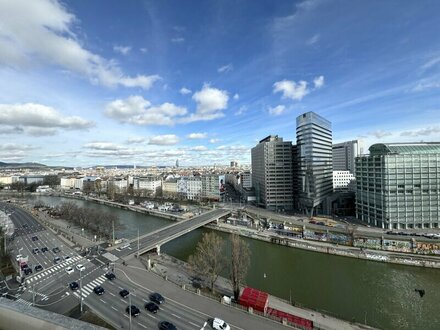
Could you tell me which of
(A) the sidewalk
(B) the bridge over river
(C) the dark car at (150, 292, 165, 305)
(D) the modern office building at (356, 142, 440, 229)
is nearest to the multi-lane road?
(C) the dark car at (150, 292, 165, 305)

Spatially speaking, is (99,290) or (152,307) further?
(99,290)

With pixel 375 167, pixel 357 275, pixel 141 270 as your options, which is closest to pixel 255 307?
pixel 141 270

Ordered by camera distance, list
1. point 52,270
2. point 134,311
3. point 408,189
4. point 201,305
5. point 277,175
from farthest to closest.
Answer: point 277,175 < point 408,189 < point 52,270 < point 201,305 < point 134,311

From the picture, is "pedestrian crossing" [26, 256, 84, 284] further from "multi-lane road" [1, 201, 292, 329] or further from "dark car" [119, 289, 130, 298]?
"dark car" [119, 289, 130, 298]

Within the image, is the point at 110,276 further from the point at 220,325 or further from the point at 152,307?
the point at 220,325

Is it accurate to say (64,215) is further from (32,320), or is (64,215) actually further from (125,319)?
(32,320)

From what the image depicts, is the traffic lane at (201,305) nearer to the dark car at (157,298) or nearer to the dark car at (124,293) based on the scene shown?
the dark car at (157,298)

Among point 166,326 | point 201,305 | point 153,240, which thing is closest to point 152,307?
point 166,326

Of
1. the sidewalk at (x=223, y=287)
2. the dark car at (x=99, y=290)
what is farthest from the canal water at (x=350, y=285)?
the dark car at (x=99, y=290)
